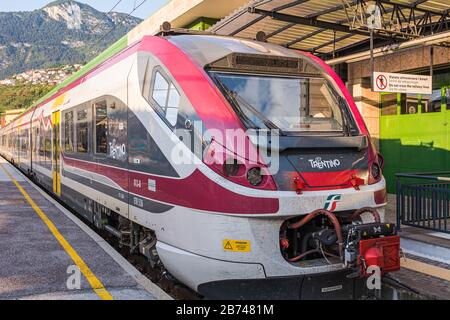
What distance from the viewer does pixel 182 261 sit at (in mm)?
4523

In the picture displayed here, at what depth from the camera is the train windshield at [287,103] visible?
4785mm

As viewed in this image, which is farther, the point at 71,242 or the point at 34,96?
the point at 34,96

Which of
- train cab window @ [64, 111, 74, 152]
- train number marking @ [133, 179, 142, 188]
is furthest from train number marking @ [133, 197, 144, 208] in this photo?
train cab window @ [64, 111, 74, 152]

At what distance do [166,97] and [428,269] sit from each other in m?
4.07

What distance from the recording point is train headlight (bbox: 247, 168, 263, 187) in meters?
4.31

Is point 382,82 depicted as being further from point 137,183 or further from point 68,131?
point 68,131

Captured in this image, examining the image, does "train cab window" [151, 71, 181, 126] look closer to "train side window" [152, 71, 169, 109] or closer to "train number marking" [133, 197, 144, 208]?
"train side window" [152, 71, 169, 109]

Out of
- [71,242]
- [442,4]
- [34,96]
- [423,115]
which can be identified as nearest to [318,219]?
[71,242]

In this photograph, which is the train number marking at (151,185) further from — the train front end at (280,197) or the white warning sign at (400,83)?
the white warning sign at (400,83)

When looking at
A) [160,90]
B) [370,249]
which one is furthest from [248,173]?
[160,90]

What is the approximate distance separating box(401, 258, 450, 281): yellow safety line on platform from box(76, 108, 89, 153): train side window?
5300 mm

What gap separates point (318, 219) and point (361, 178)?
64 cm
